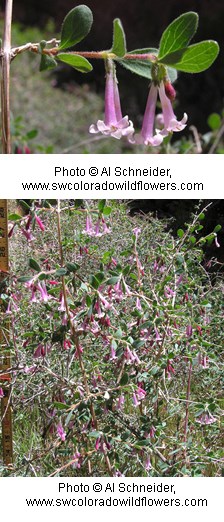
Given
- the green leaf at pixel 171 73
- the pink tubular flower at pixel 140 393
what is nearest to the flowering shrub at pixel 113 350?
the pink tubular flower at pixel 140 393

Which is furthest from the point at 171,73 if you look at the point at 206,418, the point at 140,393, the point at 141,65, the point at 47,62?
the point at 206,418

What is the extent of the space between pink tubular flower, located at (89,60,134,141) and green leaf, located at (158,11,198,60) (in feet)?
0.36

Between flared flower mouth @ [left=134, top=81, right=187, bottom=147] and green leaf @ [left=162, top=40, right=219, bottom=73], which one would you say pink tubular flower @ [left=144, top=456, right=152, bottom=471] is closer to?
flared flower mouth @ [left=134, top=81, right=187, bottom=147]

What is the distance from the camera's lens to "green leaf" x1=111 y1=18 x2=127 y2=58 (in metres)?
0.84

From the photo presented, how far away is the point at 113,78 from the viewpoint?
A: 97 centimetres

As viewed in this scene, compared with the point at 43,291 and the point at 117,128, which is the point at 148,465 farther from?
the point at 117,128

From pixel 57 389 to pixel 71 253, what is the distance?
0.83 feet

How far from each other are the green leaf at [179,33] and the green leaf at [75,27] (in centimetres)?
10

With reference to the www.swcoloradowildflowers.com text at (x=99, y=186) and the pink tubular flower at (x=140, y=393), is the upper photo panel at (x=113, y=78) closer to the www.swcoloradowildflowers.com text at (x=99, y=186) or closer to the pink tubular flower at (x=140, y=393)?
the www.swcoloradowildflowers.com text at (x=99, y=186)

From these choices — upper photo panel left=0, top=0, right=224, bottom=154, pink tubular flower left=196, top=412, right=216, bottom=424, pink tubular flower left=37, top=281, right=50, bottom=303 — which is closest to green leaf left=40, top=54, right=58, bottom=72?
upper photo panel left=0, top=0, right=224, bottom=154

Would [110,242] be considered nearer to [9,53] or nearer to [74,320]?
[74,320]

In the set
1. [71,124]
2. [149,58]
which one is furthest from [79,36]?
[71,124]

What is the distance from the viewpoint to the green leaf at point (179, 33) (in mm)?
816
